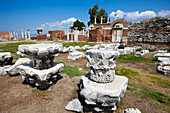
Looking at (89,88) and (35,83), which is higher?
(89,88)

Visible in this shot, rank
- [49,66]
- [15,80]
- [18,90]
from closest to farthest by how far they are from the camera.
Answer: [18,90] < [49,66] < [15,80]

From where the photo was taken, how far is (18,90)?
2.96m

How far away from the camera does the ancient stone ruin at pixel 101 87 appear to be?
1896 millimetres

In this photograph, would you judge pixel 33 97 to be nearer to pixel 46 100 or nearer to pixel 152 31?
pixel 46 100

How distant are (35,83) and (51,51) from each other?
1290 mm

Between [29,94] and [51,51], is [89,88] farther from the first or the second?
[29,94]

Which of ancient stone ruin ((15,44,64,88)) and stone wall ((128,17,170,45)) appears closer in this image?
ancient stone ruin ((15,44,64,88))

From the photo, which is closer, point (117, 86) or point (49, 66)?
point (117, 86)

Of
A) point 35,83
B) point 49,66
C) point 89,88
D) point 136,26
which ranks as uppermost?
point 136,26

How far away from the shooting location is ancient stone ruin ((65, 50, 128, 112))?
1896mm

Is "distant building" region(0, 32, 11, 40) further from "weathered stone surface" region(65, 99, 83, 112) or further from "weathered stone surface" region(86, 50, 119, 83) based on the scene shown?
"weathered stone surface" region(86, 50, 119, 83)

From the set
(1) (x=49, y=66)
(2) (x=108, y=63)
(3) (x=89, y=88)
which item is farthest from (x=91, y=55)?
(1) (x=49, y=66)

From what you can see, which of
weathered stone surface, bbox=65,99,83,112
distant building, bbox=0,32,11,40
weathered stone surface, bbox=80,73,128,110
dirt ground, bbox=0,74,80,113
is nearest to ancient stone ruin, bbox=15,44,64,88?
dirt ground, bbox=0,74,80,113

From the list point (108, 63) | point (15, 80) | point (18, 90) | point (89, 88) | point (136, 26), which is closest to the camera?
point (89, 88)
